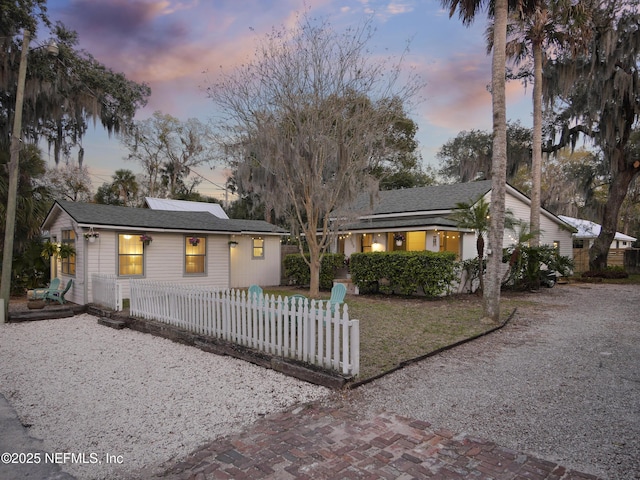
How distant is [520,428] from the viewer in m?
3.52

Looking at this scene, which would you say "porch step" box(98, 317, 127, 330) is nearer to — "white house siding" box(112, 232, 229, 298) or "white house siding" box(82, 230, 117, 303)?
"white house siding" box(82, 230, 117, 303)

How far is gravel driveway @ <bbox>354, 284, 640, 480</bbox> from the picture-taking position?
323 cm

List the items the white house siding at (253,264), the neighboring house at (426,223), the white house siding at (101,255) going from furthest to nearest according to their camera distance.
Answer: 1. the white house siding at (253,264)
2. the neighboring house at (426,223)
3. the white house siding at (101,255)

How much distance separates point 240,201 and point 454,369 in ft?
89.7

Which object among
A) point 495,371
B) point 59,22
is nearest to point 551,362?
point 495,371

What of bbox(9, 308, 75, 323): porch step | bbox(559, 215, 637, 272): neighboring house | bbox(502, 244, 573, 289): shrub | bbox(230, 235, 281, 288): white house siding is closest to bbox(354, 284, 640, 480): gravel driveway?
bbox(502, 244, 573, 289): shrub

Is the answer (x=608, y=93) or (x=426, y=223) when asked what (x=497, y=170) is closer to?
(x=426, y=223)

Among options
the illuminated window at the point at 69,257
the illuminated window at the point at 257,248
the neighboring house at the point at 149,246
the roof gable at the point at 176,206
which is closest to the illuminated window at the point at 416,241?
the illuminated window at the point at 257,248

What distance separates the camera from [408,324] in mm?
8305

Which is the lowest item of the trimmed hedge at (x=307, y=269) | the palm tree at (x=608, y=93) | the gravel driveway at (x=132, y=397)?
the gravel driveway at (x=132, y=397)

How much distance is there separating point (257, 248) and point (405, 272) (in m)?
7.27

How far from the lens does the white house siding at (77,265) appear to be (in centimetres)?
1152

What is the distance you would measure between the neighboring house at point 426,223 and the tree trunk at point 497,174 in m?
5.05

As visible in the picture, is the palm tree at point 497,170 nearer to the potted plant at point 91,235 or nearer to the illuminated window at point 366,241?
the illuminated window at point 366,241
